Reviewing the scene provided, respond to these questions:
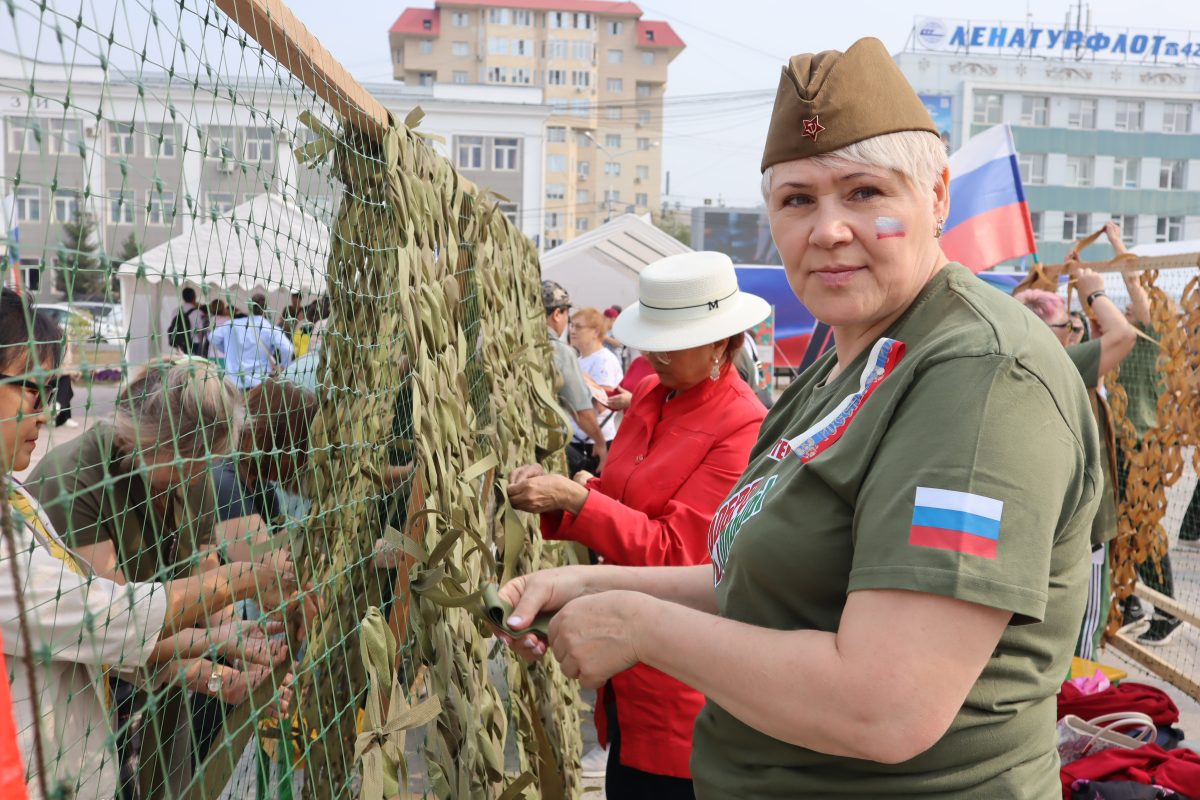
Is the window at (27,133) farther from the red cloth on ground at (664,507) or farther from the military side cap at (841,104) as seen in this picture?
the red cloth on ground at (664,507)

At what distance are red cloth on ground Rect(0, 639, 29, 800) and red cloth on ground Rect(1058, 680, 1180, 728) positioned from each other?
11.3 ft

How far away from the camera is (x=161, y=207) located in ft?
3.85

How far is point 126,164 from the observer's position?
1.06 metres

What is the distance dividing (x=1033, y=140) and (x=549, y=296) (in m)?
54.7

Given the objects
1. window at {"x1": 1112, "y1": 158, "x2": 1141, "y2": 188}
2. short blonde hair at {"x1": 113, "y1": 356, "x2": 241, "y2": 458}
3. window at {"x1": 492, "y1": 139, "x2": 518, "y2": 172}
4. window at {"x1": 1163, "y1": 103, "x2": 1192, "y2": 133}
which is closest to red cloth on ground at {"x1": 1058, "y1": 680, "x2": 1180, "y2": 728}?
short blonde hair at {"x1": 113, "y1": 356, "x2": 241, "y2": 458}

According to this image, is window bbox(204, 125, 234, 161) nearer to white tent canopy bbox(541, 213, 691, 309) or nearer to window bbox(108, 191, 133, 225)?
window bbox(108, 191, 133, 225)

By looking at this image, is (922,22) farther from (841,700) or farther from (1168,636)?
(841,700)

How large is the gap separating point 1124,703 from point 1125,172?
59.3m

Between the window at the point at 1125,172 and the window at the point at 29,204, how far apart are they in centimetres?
6138

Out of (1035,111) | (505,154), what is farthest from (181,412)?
(1035,111)

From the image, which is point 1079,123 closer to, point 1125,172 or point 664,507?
point 1125,172

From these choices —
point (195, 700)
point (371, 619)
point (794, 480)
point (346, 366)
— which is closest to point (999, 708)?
point (794, 480)

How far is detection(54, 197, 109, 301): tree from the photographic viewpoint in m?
0.99

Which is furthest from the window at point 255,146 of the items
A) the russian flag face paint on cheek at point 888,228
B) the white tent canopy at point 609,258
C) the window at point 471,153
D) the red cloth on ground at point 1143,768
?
the window at point 471,153
